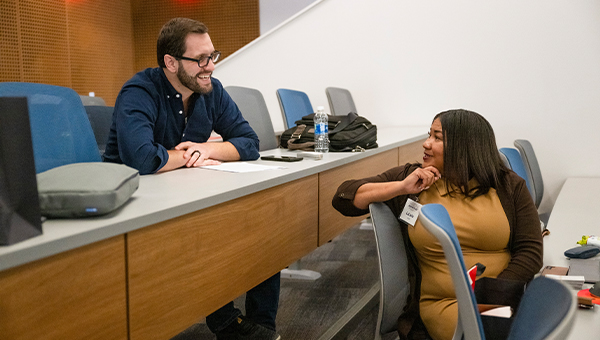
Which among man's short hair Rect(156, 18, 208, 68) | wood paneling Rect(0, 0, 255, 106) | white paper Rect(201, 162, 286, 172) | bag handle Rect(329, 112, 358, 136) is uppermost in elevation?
wood paneling Rect(0, 0, 255, 106)

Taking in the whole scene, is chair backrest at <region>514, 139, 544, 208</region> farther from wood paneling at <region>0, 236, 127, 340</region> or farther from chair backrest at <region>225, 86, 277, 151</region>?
wood paneling at <region>0, 236, 127, 340</region>

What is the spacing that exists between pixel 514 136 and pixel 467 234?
8.56 ft

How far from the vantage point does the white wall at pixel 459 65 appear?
3.52 m

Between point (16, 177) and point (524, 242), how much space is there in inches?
51.1

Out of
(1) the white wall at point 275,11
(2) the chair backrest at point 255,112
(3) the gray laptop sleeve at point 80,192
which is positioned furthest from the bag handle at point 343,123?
(1) the white wall at point 275,11

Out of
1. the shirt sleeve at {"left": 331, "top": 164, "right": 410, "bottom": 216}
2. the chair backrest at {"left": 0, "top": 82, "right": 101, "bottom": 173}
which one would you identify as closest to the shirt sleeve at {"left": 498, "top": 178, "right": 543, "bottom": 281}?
the shirt sleeve at {"left": 331, "top": 164, "right": 410, "bottom": 216}

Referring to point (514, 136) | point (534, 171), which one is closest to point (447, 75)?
point (514, 136)

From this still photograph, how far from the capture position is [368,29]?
13.4 feet

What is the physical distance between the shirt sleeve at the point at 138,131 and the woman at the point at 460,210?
2.03 feet

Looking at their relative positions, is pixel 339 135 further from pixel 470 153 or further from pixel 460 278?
pixel 460 278

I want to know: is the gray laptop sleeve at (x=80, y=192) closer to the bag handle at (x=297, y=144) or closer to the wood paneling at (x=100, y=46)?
the bag handle at (x=297, y=144)

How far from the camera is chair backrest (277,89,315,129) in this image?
2912 mm

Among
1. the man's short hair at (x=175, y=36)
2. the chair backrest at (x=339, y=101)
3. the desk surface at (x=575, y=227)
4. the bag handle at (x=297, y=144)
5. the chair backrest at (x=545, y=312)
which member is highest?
the man's short hair at (x=175, y=36)

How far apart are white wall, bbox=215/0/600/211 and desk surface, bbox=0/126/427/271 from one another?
239cm
